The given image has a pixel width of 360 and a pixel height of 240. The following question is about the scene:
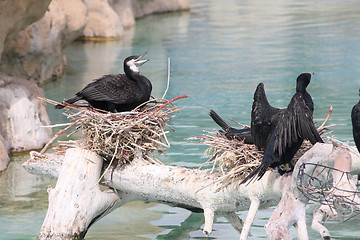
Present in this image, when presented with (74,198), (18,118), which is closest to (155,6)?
(18,118)

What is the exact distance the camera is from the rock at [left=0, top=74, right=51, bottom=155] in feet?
31.8

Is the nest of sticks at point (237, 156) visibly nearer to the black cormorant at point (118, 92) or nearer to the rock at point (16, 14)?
the black cormorant at point (118, 92)

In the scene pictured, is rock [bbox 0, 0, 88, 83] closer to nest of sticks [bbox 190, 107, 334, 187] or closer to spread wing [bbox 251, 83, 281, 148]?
nest of sticks [bbox 190, 107, 334, 187]

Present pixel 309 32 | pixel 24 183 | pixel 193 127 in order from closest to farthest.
Answer: pixel 24 183
pixel 193 127
pixel 309 32

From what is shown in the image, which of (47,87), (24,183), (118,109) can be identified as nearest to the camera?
(118,109)

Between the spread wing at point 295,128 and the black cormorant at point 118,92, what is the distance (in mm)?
1803

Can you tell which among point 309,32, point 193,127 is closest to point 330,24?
point 309,32

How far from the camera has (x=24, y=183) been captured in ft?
27.9

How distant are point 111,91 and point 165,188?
0.96 metres

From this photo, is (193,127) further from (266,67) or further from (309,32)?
(309,32)

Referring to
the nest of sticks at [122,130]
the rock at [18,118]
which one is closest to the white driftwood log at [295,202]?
the nest of sticks at [122,130]

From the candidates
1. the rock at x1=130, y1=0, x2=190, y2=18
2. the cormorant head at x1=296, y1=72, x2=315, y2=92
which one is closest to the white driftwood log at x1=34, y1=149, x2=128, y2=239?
the cormorant head at x1=296, y1=72, x2=315, y2=92

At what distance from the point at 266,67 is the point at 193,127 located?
19.3 ft

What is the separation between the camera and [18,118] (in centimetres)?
979
